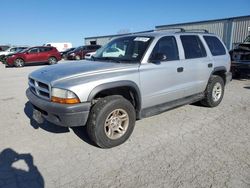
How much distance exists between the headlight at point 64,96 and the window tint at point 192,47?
264 centimetres

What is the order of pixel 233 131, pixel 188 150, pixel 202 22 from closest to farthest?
pixel 188 150 < pixel 233 131 < pixel 202 22

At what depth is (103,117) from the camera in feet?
11.3

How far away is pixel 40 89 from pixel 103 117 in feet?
3.83

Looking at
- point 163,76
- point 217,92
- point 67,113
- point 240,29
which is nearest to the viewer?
point 67,113

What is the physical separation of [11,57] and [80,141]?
17.6 metres

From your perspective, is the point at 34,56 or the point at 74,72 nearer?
the point at 74,72

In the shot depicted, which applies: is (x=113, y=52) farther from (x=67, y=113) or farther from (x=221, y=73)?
(x=221, y=73)

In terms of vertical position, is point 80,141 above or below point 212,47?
below

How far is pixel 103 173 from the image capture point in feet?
9.93

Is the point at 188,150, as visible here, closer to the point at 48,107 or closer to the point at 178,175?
the point at 178,175

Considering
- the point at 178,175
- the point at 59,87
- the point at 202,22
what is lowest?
the point at 178,175

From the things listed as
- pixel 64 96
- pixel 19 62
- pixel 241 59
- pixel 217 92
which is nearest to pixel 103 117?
pixel 64 96

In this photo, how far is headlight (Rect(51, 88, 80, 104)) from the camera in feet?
10.6

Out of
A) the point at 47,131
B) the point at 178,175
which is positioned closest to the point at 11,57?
the point at 47,131
